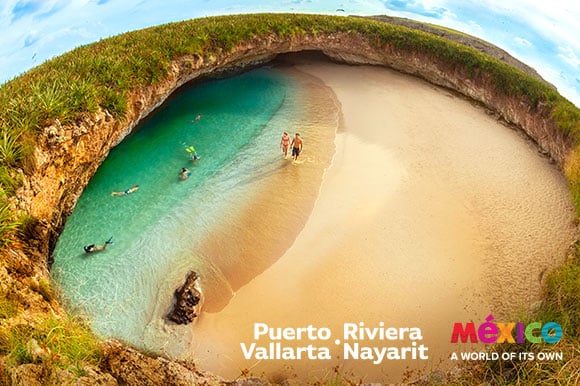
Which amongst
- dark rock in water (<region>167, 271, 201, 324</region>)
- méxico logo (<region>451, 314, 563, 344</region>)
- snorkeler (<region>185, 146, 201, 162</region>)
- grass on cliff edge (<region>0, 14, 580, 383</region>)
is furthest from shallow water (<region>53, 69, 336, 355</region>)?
méxico logo (<region>451, 314, 563, 344</region>)

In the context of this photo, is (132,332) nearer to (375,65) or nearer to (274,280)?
(274,280)

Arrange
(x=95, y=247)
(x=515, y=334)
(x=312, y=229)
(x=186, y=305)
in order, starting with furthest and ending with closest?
1. (x=312, y=229)
2. (x=95, y=247)
3. (x=186, y=305)
4. (x=515, y=334)

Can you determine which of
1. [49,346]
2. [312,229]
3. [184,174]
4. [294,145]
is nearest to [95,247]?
[184,174]

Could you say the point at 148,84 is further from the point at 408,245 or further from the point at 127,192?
the point at 408,245

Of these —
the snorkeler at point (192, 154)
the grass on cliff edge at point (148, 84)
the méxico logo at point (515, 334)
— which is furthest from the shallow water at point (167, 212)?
the méxico logo at point (515, 334)

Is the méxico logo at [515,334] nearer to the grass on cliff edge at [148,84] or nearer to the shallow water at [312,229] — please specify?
the grass on cliff edge at [148,84]

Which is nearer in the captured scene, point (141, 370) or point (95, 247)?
point (141, 370)
